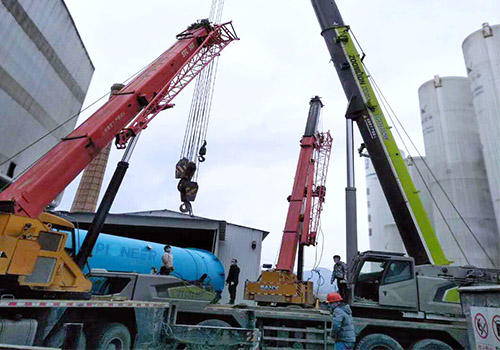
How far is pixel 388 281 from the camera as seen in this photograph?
23.9 feet

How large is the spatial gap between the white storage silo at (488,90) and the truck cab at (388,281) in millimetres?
9820

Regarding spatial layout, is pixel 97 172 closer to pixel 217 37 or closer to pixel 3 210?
pixel 217 37

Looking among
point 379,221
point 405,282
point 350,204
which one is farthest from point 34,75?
point 379,221

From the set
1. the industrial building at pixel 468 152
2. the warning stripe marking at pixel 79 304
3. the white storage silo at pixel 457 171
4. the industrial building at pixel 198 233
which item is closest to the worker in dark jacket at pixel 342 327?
the warning stripe marking at pixel 79 304

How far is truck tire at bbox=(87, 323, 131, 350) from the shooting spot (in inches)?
203

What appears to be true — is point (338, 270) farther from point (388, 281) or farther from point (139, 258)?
point (139, 258)

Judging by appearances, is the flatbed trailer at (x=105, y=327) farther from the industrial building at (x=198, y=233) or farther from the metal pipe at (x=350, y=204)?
the industrial building at (x=198, y=233)

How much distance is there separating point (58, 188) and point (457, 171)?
58.7 feet

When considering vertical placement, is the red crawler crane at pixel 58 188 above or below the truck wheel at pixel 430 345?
above

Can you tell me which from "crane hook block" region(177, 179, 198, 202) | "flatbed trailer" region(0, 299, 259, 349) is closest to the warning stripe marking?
"flatbed trailer" region(0, 299, 259, 349)

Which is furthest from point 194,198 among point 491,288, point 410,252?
point 491,288

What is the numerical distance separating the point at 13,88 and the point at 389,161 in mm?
11769

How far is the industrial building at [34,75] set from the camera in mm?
9594

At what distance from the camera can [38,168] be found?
16.6 feet
